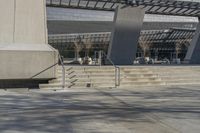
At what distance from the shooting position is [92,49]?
3024 inches

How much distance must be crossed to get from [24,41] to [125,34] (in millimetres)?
21042

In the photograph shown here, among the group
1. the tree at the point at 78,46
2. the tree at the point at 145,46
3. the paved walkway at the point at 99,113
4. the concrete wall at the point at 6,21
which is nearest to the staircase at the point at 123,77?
the concrete wall at the point at 6,21

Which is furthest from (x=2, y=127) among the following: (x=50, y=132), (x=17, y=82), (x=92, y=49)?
(x=92, y=49)

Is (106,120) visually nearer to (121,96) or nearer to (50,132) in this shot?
(50,132)

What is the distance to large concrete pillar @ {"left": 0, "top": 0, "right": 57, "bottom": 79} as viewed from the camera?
50.5ft

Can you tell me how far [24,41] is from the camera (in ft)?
55.3

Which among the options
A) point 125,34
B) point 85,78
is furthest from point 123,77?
point 125,34

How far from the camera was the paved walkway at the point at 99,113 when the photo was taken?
7.59 meters

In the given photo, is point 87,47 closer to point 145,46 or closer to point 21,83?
point 145,46

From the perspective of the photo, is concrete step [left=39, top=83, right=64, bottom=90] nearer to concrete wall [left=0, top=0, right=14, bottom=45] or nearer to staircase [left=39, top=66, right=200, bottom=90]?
staircase [left=39, top=66, right=200, bottom=90]

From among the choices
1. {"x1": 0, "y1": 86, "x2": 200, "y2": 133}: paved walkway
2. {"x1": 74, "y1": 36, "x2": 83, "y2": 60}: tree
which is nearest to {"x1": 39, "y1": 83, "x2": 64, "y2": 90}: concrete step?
{"x1": 0, "y1": 86, "x2": 200, "y2": 133}: paved walkway

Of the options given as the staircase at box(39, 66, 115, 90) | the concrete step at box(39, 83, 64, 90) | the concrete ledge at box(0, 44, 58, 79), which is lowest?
the concrete step at box(39, 83, 64, 90)

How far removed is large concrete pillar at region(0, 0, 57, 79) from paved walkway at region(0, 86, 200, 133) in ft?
8.19

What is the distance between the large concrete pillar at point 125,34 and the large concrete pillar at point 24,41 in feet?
63.2
